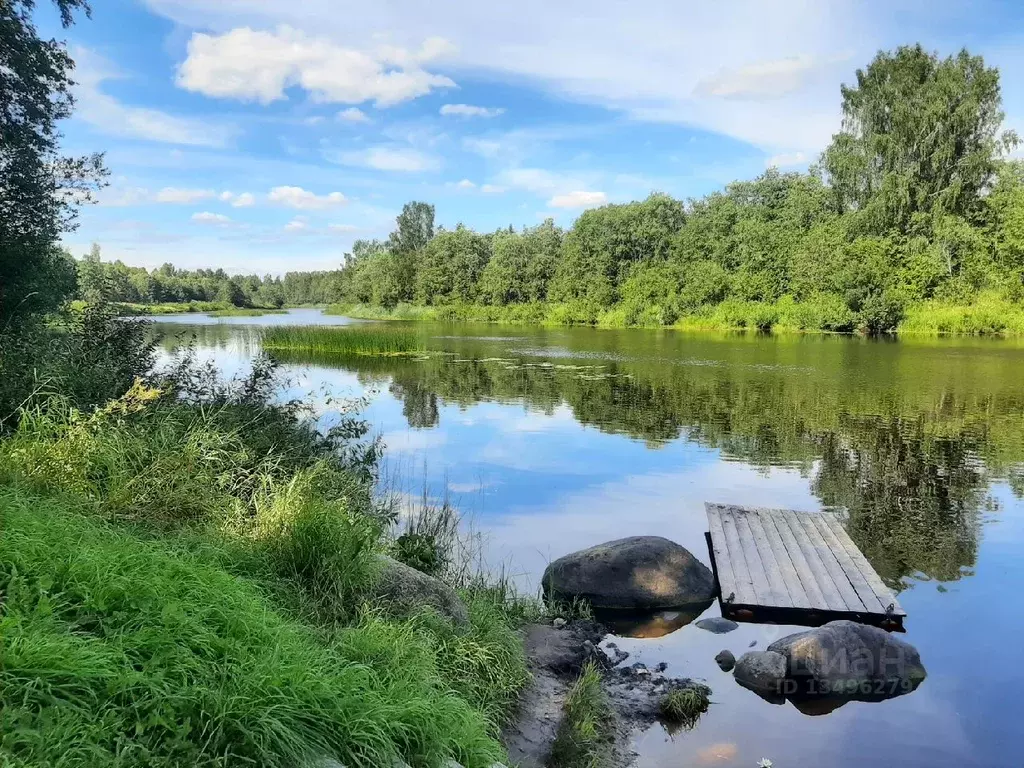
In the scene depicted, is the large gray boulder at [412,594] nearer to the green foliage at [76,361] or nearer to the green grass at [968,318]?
the green foliage at [76,361]

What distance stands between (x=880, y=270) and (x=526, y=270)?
4109cm

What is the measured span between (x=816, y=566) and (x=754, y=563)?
2.29 ft

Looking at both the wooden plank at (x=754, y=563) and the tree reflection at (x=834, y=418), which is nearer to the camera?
the wooden plank at (x=754, y=563)

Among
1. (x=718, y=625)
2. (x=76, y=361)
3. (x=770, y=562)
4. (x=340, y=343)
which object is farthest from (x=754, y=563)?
(x=340, y=343)

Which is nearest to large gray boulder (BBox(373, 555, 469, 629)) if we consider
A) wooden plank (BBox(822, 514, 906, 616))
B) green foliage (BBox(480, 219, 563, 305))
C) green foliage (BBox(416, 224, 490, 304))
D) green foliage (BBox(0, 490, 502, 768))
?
green foliage (BBox(0, 490, 502, 768))

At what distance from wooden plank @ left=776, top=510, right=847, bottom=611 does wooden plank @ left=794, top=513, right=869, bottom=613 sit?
0.13 ft

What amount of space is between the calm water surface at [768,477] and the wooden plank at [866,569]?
29 centimetres

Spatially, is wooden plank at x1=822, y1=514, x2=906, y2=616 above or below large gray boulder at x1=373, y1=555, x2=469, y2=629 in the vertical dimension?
below

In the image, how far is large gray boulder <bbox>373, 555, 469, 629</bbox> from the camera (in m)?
5.40

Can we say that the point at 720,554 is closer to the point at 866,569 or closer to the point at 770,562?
the point at 770,562

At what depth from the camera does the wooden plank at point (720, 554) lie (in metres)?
7.82

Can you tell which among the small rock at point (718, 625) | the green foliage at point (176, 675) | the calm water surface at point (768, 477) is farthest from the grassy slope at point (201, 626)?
the calm water surface at point (768, 477)

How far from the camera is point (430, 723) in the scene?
356cm

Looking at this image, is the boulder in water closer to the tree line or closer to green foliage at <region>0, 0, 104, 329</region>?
green foliage at <region>0, 0, 104, 329</region>
